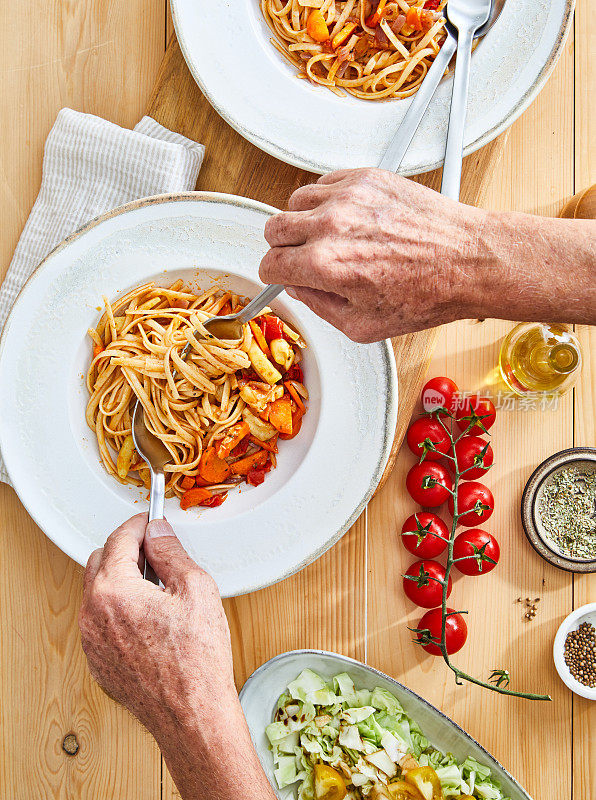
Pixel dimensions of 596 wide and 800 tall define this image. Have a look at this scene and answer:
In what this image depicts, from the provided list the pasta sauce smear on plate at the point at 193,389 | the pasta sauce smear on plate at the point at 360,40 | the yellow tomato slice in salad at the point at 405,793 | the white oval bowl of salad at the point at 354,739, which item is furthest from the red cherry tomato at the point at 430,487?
the pasta sauce smear on plate at the point at 360,40

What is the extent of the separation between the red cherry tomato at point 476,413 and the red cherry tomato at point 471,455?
2 cm

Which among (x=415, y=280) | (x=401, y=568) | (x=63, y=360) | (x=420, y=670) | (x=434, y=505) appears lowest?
(x=420, y=670)

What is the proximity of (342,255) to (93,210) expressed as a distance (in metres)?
0.99

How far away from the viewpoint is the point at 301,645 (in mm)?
2010

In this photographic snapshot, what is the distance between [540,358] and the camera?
6.36 ft

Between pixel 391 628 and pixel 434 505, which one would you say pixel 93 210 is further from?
pixel 391 628

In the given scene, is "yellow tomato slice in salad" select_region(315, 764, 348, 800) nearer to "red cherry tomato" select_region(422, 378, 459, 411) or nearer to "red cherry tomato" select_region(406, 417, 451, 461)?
"red cherry tomato" select_region(406, 417, 451, 461)

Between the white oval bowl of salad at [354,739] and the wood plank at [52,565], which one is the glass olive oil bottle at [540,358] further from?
the wood plank at [52,565]

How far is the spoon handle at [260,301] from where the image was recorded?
4.64 feet

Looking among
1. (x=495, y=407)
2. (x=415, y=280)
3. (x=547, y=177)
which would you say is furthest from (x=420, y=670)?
(x=547, y=177)

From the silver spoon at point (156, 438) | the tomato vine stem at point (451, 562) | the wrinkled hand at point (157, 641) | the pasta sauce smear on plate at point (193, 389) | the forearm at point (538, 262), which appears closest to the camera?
the forearm at point (538, 262)

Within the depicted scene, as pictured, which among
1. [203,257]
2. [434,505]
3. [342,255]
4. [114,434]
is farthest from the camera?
[434,505]

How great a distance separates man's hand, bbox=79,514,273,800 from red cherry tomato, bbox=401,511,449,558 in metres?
0.76

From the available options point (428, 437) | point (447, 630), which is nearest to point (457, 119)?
point (428, 437)
